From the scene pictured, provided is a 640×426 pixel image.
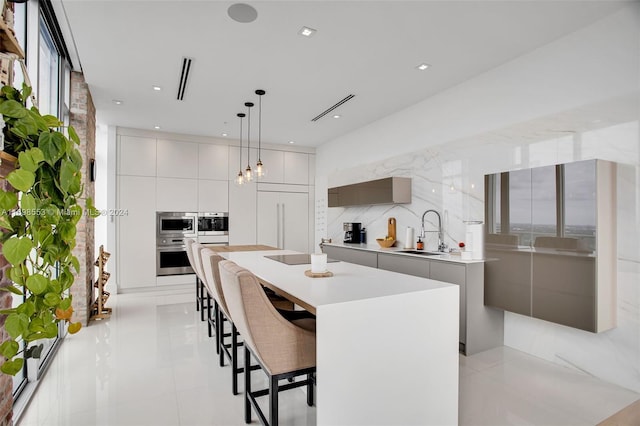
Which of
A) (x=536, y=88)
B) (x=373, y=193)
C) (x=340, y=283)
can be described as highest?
(x=536, y=88)

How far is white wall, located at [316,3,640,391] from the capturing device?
8.07 feet

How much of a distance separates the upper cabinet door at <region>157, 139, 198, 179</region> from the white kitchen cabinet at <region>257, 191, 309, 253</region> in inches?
51.8

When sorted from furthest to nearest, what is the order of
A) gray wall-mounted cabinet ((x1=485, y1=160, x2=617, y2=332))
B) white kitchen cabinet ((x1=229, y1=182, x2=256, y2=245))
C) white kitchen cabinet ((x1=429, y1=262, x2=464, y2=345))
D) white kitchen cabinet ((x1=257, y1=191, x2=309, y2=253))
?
white kitchen cabinet ((x1=257, y1=191, x2=309, y2=253)) < white kitchen cabinet ((x1=229, y1=182, x2=256, y2=245)) < white kitchen cabinet ((x1=429, y1=262, x2=464, y2=345)) < gray wall-mounted cabinet ((x1=485, y1=160, x2=617, y2=332))

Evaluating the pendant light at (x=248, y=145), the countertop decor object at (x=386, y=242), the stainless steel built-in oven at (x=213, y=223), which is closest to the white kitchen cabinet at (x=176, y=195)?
the stainless steel built-in oven at (x=213, y=223)

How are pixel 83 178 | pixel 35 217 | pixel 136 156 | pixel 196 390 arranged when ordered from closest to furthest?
pixel 35 217
pixel 196 390
pixel 83 178
pixel 136 156

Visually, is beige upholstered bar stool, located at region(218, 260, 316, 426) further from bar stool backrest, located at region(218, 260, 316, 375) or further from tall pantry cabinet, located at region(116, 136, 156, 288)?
tall pantry cabinet, located at region(116, 136, 156, 288)

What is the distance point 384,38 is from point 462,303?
2.41 meters

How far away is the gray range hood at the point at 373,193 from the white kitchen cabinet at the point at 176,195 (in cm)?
243

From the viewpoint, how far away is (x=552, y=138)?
115 inches

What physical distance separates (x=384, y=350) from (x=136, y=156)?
215 inches

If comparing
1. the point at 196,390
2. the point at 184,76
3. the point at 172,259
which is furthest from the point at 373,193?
the point at 172,259

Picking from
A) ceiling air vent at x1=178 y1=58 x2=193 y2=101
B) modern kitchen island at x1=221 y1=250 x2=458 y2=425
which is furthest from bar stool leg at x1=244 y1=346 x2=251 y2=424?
ceiling air vent at x1=178 y1=58 x2=193 y2=101

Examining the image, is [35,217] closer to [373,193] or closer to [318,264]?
[318,264]

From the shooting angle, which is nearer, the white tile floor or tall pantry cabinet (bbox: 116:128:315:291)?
the white tile floor
